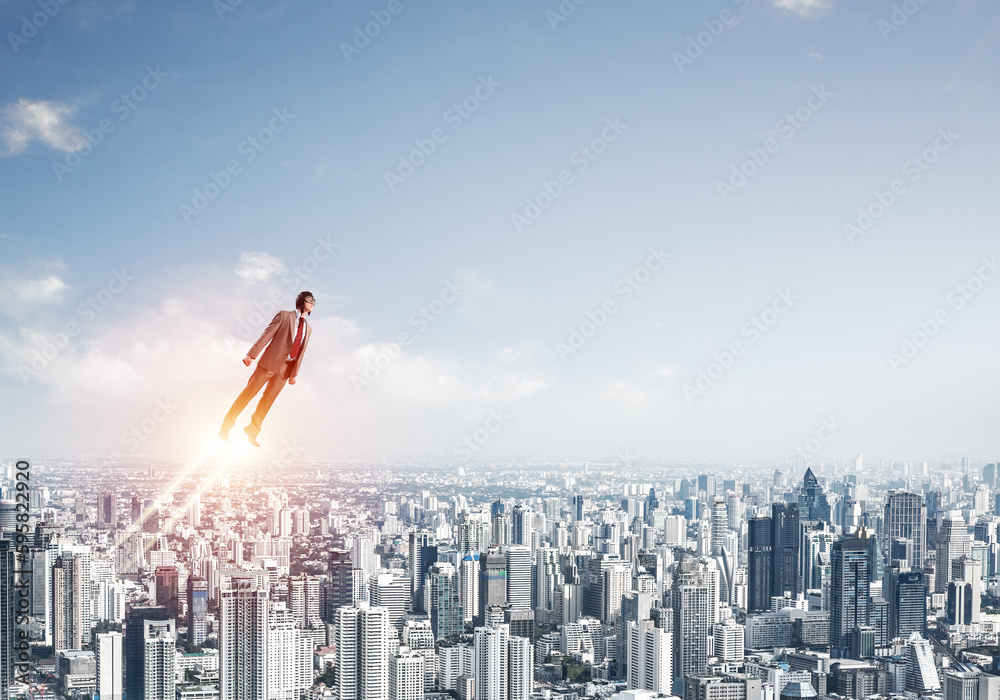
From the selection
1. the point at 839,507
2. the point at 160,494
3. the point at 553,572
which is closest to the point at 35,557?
the point at 160,494

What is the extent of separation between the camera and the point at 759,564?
13.4 m

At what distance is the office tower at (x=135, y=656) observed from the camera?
702 cm

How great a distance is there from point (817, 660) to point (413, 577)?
4441 millimetres

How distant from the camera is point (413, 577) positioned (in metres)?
11.0

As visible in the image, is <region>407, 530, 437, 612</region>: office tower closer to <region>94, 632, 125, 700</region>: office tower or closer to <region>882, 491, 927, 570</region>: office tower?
<region>94, 632, 125, 700</region>: office tower

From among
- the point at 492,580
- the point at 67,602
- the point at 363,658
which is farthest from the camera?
the point at 492,580

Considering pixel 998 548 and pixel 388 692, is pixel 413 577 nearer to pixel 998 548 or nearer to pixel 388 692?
pixel 388 692

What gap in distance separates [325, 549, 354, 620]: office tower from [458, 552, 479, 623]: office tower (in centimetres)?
145

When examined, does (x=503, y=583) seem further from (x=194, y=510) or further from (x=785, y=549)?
(x=785, y=549)

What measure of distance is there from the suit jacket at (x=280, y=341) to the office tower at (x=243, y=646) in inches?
247

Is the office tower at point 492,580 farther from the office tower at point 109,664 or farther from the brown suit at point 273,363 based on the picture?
the brown suit at point 273,363

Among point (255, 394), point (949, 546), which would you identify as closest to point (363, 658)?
point (255, 394)

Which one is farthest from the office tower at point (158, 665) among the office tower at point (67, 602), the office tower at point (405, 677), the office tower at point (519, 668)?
the office tower at point (519, 668)

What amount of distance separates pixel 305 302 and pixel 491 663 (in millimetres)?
7426
